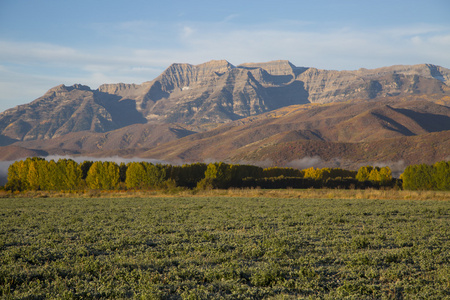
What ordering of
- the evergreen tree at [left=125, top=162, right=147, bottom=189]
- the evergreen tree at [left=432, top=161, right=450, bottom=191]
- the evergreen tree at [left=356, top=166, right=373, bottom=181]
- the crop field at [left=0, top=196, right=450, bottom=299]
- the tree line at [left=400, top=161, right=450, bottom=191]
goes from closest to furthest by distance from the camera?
the crop field at [left=0, top=196, right=450, bottom=299]
the evergreen tree at [left=125, top=162, right=147, bottom=189]
the evergreen tree at [left=432, top=161, right=450, bottom=191]
the tree line at [left=400, top=161, right=450, bottom=191]
the evergreen tree at [left=356, top=166, right=373, bottom=181]

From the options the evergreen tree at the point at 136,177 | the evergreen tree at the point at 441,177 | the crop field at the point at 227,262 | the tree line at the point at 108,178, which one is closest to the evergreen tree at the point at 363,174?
the tree line at the point at 108,178

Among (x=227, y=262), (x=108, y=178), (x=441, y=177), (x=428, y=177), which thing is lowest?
(x=108, y=178)

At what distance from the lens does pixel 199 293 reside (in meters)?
12.2

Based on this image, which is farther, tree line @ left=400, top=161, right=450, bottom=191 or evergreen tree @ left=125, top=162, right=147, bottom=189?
tree line @ left=400, top=161, right=450, bottom=191

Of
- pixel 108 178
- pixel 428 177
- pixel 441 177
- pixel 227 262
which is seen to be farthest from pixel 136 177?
pixel 227 262

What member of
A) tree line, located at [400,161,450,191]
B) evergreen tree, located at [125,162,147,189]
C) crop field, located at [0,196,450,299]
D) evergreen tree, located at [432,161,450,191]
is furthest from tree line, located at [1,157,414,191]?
crop field, located at [0,196,450,299]

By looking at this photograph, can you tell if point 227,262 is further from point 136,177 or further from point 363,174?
point 363,174

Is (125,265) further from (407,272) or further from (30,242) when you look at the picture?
(407,272)

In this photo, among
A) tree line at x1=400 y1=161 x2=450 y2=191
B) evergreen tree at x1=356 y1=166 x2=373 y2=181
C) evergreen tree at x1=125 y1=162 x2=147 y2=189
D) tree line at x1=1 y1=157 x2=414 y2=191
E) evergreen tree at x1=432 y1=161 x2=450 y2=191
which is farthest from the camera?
evergreen tree at x1=356 y1=166 x2=373 y2=181

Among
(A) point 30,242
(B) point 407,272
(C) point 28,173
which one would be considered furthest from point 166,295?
(C) point 28,173

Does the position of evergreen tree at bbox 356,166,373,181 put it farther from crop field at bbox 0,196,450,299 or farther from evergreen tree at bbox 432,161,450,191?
crop field at bbox 0,196,450,299

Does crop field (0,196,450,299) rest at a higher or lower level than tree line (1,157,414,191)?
higher

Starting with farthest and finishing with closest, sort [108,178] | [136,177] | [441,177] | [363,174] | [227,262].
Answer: [363,174], [441,177], [108,178], [136,177], [227,262]

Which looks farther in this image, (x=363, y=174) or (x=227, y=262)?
(x=363, y=174)
